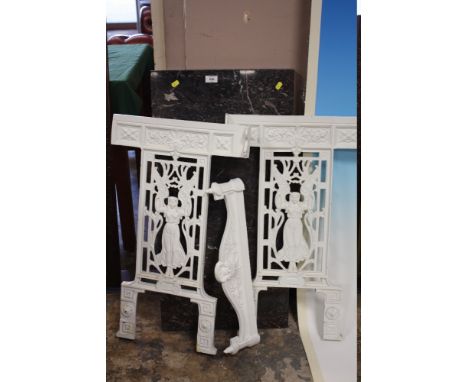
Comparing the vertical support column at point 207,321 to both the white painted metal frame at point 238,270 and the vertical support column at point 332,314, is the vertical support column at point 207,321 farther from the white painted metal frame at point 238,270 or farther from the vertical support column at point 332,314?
the vertical support column at point 332,314

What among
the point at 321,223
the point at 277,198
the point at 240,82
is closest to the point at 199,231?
the point at 277,198

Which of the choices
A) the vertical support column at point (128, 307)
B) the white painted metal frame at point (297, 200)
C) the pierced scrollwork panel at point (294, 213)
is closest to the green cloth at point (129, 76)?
the white painted metal frame at point (297, 200)

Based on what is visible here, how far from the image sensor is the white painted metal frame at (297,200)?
170 cm

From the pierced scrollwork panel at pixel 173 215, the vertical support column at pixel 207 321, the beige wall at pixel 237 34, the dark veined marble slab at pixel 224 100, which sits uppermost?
the beige wall at pixel 237 34

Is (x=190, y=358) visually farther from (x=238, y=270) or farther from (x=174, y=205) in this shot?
(x=174, y=205)

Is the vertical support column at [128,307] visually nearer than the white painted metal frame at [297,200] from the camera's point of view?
No

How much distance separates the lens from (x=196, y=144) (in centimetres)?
170

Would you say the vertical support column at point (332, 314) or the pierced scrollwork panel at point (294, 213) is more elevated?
the pierced scrollwork panel at point (294, 213)

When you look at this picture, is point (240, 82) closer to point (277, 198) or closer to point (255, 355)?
point (277, 198)

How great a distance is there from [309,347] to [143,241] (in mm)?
776

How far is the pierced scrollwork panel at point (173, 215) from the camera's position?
1734mm

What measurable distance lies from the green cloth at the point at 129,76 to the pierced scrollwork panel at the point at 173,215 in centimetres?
21

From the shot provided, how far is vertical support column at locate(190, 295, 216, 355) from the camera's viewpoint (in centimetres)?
176

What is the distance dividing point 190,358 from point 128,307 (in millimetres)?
313
